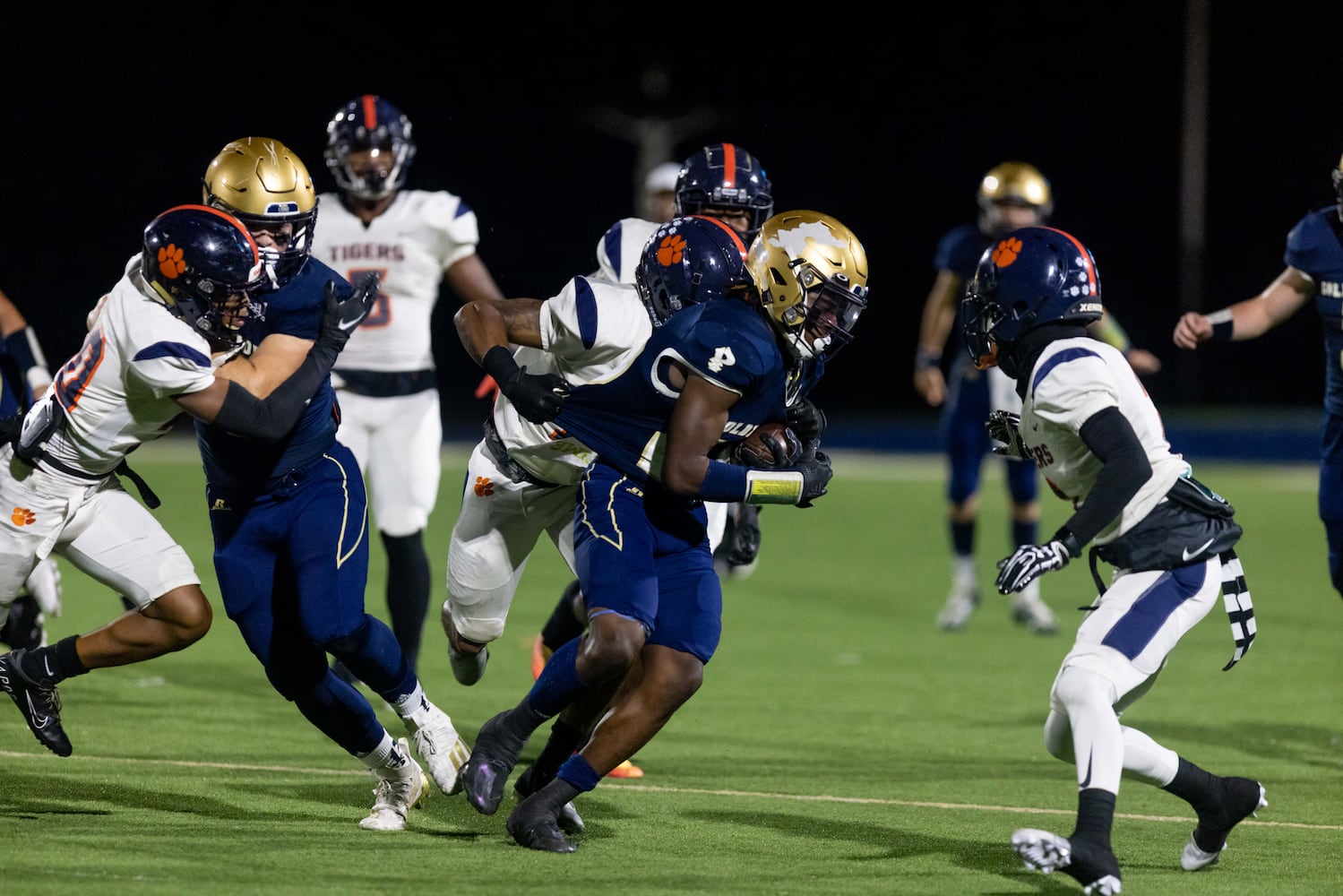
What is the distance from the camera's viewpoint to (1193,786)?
13.6 feet

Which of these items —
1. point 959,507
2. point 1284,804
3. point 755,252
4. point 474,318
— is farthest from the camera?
point 959,507

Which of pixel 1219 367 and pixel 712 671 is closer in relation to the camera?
pixel 712 671

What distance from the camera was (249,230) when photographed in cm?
464

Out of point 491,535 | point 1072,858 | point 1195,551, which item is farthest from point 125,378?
point 1195,551

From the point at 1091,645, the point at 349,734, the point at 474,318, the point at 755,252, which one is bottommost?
the point at 349,734

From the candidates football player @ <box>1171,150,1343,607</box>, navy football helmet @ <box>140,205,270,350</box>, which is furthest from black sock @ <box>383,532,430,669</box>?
football player @ <box>1171,150,1343,607</box>

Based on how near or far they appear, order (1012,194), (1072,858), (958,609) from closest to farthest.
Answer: (1072,858) < (1012,194) < (958,609)

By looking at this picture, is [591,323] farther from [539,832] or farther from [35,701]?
[35,701]

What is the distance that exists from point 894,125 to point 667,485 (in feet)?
74.0

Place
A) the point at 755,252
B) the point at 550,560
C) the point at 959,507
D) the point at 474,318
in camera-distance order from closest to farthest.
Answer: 1. the point at 755,252
2. the point at 474,318
3. the point at 959,507
4. the point at 550,560

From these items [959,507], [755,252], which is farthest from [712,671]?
[755,252]

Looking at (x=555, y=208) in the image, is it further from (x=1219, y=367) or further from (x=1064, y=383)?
(x=1064, y=383)

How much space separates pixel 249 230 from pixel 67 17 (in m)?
13.2

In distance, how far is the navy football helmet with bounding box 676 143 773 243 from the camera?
18.1 feet
